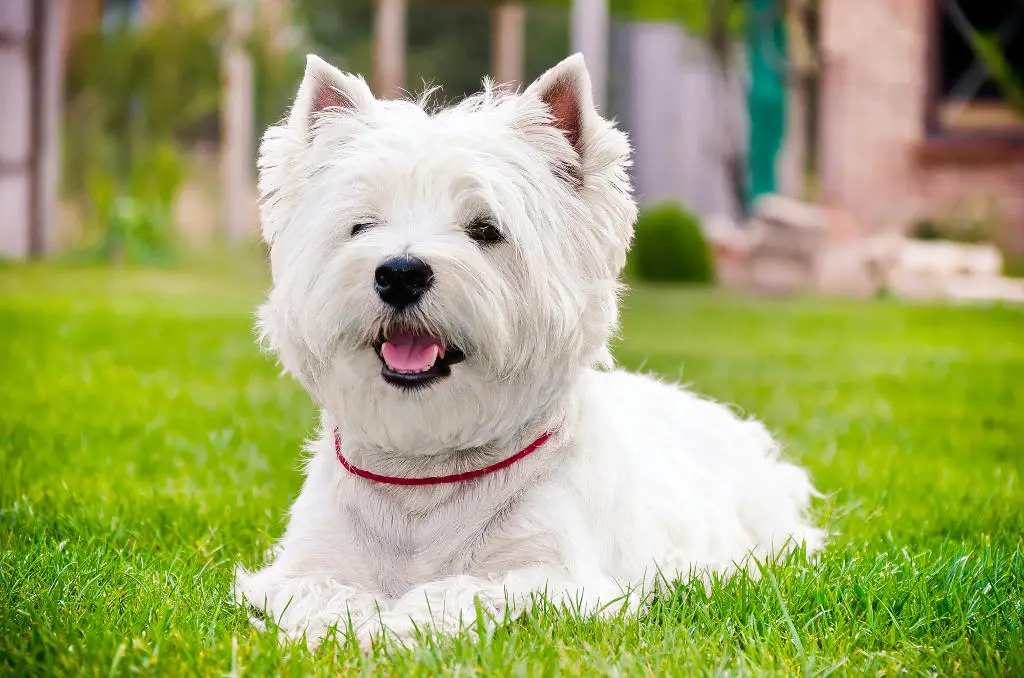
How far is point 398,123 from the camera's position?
2.96 m

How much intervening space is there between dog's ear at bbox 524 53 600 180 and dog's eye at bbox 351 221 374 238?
0.53 m

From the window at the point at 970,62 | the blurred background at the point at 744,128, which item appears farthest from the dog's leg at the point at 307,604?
the window at the point at 970,62

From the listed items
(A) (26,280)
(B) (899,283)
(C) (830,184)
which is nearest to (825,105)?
(C) (830,184)

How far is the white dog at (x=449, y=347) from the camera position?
107 inches

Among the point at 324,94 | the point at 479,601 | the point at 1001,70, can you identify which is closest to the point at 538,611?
the point at 479,601

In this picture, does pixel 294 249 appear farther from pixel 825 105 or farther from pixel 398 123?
pixel 825 105

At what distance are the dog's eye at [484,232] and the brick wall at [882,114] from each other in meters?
14.3

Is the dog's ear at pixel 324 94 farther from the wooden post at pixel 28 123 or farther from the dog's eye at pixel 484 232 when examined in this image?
the wooden post at pixel 28 123

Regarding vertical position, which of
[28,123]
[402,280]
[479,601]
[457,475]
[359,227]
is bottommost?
[479,601]

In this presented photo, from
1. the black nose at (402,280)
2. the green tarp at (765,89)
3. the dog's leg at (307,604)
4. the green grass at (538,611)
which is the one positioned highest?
the green tarp at (765,89)

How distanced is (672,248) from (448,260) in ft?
39.5

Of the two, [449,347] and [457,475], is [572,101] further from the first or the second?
[457,475]

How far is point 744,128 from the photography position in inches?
744

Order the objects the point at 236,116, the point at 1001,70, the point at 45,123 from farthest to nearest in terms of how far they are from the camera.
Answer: the point at 236,116 < the point at 1001,70 < the point at 45,123
